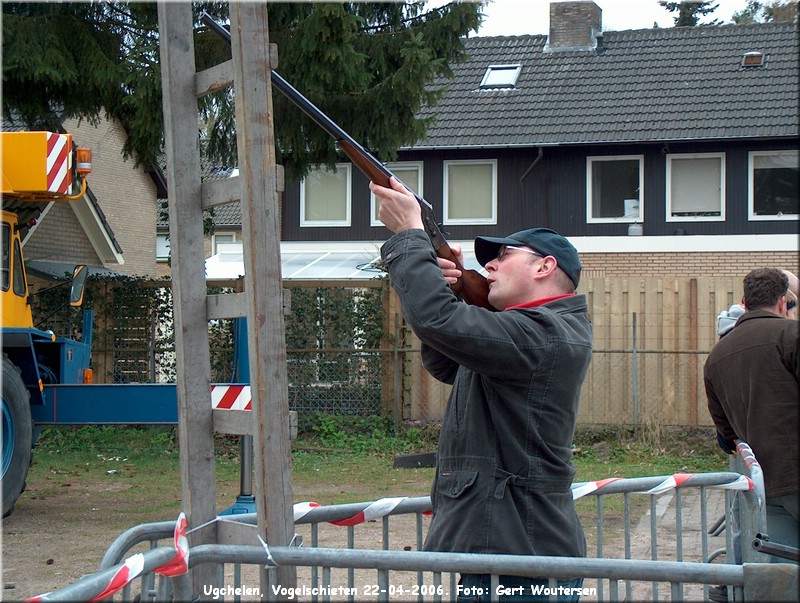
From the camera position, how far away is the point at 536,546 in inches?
113

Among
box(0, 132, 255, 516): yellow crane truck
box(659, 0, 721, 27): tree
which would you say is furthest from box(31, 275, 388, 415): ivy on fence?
box(659, 0, 721, 27): tree

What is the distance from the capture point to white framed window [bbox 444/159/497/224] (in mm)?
23766

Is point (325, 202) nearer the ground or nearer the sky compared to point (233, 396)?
nearer the sky

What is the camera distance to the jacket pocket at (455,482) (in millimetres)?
2902

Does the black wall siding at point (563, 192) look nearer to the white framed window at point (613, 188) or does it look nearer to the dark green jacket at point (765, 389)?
the white framed window at point (613, 188)

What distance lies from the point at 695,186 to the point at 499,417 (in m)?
20.9

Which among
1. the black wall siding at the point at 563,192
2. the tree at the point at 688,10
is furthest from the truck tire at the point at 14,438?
the tree at the point at 688,10

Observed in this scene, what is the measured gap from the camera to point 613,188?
907 inches

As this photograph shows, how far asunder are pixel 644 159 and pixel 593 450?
36.3ft

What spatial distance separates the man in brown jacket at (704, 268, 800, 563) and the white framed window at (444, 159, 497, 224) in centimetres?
1849

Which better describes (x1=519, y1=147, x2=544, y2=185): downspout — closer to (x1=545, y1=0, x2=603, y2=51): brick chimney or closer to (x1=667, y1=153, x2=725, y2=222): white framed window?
(x1=667, y1=153, x2=725, y2=222): white framed window

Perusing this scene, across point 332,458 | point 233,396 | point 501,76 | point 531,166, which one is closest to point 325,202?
point 531,166

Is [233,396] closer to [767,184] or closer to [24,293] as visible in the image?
[24,293]

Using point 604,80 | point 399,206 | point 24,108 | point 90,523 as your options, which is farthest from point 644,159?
point 399,206
